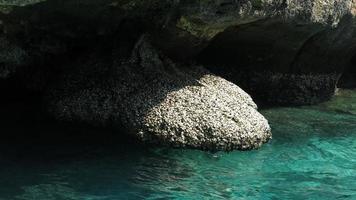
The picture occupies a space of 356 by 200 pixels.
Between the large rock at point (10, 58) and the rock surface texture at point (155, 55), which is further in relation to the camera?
the large rock at point (10, 58)

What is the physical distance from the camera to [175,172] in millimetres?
10227

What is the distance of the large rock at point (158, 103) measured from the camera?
37.3 feet

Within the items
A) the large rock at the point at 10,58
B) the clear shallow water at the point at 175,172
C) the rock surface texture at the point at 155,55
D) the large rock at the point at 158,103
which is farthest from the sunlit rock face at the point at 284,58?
the large rock at the point at 10,58

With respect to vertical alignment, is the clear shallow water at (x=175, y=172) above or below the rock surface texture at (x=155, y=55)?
below

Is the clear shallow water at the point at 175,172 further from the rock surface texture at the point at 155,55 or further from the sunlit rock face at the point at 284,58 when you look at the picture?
the sunlit rock face at the point at 284,58

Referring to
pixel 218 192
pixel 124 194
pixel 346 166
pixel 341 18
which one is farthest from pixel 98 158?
pixel 341 18

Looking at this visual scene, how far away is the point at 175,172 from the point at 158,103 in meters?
1.96

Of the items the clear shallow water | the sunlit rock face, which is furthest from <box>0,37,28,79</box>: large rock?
the sunlit rock face

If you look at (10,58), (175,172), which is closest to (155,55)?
(10,58)

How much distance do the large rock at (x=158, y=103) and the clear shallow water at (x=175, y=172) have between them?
327mm

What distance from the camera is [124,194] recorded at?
29.8 ft

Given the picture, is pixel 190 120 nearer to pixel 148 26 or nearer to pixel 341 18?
pixel 148 26

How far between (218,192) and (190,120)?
2.28 m

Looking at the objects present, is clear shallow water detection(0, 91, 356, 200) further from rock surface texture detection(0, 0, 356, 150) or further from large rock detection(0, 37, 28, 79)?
large rock detection(0, 37, 28, 79)
